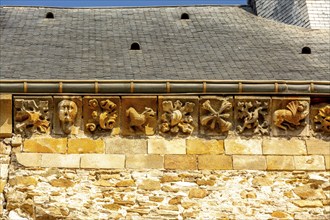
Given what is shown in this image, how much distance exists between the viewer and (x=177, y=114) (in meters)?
11.0

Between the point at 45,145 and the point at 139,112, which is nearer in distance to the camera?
the point at 45,145

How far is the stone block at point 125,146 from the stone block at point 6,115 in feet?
3.32

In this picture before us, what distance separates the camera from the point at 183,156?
10930mm

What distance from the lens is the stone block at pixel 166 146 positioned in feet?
35.9

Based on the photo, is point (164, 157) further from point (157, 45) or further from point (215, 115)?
point (157, 45)

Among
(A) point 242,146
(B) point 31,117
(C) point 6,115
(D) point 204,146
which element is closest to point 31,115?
(B) point 31,117

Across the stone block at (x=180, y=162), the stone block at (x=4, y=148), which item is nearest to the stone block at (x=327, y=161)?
the stone block at (x=180, y=162)

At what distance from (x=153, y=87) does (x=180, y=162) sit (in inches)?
32.7

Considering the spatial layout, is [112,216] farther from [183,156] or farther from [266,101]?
[266,101]

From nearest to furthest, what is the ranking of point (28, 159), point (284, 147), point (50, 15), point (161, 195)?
point (161, 195)
point (28, 159)
point (284, 147)
point (50, 15)

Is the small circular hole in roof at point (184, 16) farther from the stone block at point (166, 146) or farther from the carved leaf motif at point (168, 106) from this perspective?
the stone block at point (166, 146)

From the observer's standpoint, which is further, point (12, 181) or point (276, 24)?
point (276, 24)

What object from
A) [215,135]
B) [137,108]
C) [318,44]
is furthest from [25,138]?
[318,44]

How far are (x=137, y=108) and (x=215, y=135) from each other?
865 millimetres
